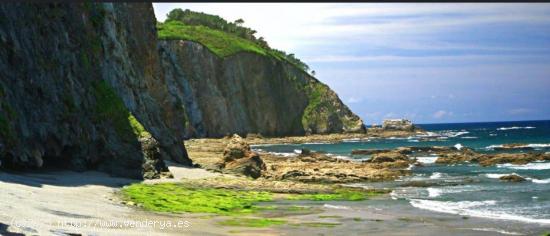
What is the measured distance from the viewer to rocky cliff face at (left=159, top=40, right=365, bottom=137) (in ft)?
415

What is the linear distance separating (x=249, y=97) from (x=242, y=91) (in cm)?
226

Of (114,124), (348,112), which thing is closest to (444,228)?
(114,124)

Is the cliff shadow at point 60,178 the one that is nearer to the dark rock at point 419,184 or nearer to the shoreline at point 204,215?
the shoreline at point 204,215

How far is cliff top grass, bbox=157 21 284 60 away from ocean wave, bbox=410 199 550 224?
99596 millimetres

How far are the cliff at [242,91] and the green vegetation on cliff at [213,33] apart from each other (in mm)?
250

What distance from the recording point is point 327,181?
4556 cm

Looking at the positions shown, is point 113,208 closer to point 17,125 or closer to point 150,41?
point 17,125

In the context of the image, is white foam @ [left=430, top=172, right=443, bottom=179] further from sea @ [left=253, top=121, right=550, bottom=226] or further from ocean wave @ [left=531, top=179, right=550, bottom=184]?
ocean wave @ [left=531, top=179, right=550, bottom=184]

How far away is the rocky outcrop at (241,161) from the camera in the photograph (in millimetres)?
45688

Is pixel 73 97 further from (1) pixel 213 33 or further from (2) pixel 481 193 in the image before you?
(1) pixel 213 33

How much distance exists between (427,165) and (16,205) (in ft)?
169

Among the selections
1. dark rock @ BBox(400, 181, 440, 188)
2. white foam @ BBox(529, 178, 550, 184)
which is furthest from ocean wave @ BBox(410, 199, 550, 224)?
white foam @ BBox(529, 178, 550, 184)

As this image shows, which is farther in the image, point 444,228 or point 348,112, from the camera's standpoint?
point 348,112

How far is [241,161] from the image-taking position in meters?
46.8
